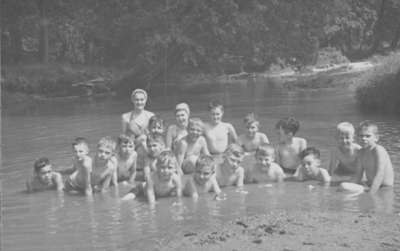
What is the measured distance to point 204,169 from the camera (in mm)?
7891

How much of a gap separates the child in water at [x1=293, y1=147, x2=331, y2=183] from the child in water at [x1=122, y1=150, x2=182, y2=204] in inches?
78.4

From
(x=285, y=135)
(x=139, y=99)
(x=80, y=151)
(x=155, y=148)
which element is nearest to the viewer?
(x=80, y=151)

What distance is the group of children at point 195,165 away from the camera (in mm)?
7906

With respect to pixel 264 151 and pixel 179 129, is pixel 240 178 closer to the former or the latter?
pixel 264 151

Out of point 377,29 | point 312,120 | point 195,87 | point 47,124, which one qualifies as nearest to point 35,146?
point 47,124

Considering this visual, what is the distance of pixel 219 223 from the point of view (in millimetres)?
6566

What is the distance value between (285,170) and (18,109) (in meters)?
14.3

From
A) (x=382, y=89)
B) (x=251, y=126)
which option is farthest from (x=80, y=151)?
(x=382, y=89)

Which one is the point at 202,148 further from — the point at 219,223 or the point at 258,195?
the point at 219,223

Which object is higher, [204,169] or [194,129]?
[194,129]

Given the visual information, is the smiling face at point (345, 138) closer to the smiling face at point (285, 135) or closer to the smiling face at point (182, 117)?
the smiling face at point (285, 135)

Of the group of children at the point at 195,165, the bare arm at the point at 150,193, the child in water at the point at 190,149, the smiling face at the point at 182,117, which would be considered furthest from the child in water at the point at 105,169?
the smiling face at the point at 182,117

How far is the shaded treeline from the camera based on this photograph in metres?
24.8

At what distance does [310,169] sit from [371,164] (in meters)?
1.06
